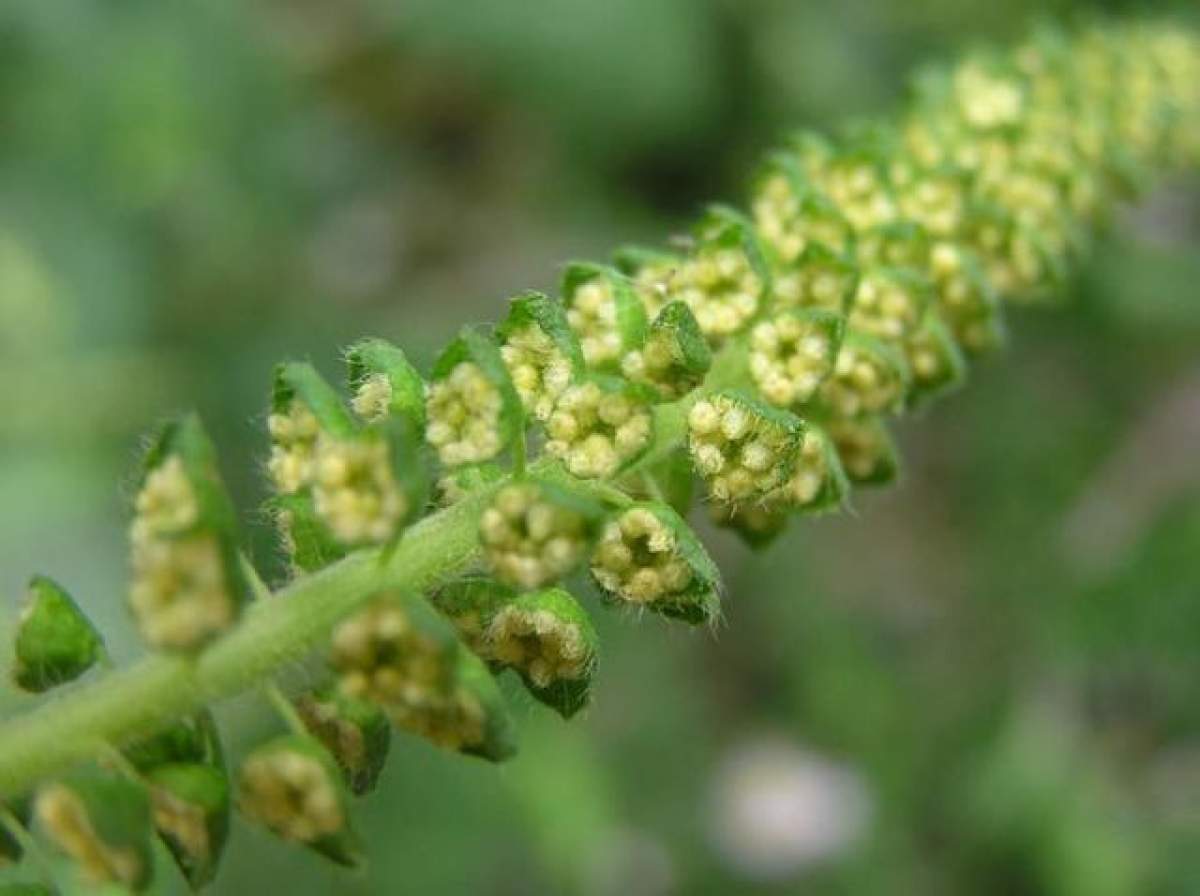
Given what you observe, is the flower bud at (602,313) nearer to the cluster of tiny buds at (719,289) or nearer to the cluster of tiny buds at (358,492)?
the cluster of tiny buds at (719,289)

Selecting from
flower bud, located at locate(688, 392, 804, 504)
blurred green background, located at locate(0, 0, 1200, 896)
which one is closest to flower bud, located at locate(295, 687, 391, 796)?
flower bud, located at locate(688, 392, 804, 504)

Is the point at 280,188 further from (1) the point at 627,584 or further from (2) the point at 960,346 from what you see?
(1) the point at 627,584

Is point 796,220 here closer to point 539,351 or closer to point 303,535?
point 539,351

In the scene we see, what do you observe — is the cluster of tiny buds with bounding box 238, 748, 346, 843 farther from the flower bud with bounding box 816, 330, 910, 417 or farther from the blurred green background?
the blurred green background

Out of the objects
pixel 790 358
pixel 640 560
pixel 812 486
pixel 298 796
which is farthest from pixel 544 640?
pixel 790 358

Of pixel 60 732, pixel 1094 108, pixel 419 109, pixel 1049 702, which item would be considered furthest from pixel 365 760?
pixel 419 109

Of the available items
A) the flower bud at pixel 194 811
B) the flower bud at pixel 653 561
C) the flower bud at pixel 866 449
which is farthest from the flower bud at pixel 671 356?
the flower bud at pixel 194 811

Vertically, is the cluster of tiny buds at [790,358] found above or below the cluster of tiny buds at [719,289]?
below
